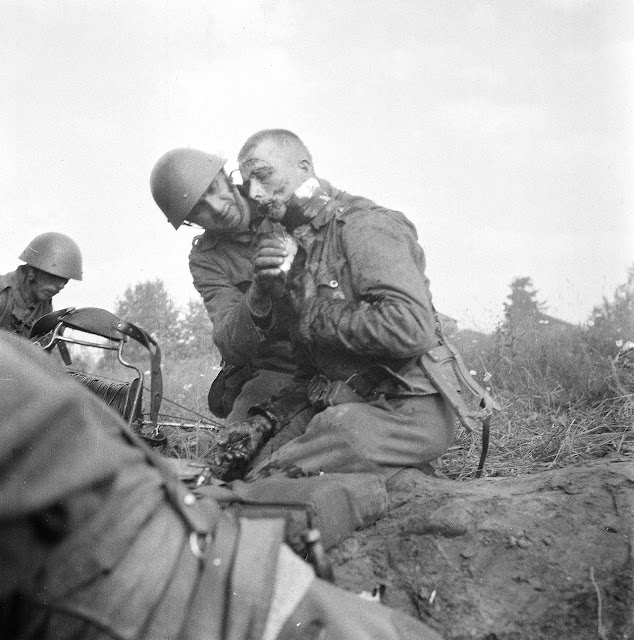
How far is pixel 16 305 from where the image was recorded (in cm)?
653

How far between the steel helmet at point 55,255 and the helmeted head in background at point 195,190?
263 cm

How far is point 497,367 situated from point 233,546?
4466mm

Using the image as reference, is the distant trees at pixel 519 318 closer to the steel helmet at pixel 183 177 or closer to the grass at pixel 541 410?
the grass at pixel 541 410

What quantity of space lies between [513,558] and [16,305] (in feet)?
18.3

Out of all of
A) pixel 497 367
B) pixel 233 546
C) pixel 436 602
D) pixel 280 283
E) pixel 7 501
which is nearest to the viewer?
pixel 7 501

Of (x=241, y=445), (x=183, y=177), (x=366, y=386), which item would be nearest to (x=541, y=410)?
(x=366, y=386)

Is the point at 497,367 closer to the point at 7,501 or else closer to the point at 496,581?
the point at 496,581

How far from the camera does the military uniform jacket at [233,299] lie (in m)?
4.34

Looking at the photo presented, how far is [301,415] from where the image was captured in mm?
3904

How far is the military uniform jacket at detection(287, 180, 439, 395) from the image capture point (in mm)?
3209

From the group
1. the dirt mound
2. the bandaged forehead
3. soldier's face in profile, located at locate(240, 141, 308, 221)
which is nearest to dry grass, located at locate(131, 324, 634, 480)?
the dirt mound

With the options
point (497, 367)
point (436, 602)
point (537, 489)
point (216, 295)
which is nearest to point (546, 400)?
point (497, 367)

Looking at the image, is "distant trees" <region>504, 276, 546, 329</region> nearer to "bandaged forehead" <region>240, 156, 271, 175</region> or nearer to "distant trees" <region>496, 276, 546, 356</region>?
"distant trees" <region>496, 276, 546, 356</region>

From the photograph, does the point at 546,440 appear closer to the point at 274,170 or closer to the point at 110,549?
the point at 274,170
